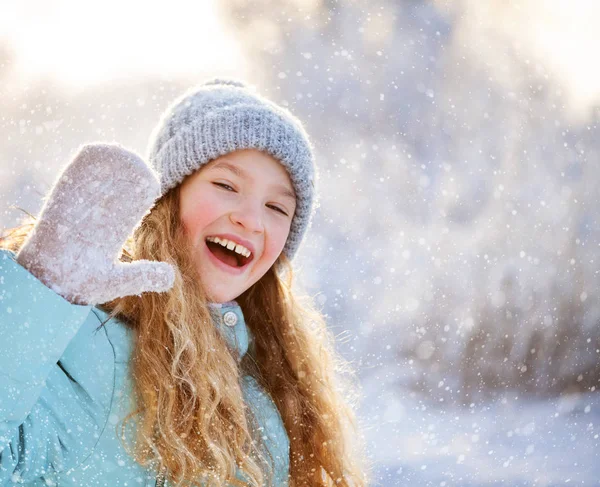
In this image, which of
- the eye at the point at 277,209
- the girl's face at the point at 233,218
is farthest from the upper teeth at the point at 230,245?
the eye at the point at 277,209

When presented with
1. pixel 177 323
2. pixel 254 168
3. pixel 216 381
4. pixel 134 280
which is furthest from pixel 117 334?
pixel 254 168

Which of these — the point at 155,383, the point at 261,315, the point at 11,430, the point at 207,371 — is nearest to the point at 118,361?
the point at 155,383

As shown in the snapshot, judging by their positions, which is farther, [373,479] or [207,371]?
[373,479]

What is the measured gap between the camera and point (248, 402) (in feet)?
5.55

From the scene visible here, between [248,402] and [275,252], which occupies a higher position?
[275,252]

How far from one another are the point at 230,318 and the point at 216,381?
10.9 inches

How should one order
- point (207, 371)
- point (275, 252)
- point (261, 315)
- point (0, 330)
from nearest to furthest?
1. point (0, 330)
2. point (207, 371)
3. point (275, 252)
4. point (261, 315)

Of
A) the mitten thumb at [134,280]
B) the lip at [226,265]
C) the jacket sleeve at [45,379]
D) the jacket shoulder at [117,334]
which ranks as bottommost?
the jacket sleeve at [45,379]

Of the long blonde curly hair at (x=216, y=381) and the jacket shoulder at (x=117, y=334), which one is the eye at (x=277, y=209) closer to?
the long blonde curly hair at (x=216, y=381)

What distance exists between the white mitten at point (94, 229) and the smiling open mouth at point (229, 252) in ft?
2.03

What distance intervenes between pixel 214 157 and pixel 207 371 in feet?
2.00

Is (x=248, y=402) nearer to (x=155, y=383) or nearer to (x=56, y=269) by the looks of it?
(x=155, y=383)

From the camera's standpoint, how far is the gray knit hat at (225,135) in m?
1.72

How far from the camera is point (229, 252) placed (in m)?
1.79
